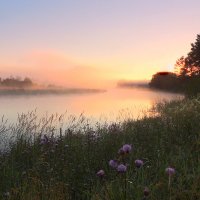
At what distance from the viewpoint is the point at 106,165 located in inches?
343

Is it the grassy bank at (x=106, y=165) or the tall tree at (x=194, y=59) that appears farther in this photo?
the tall tree at (x=194, y=59)

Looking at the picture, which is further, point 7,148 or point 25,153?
point 7,148

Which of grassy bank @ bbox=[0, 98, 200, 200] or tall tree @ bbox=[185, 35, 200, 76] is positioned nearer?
grassy bank @ bbox=[0, 98, 200, 200]

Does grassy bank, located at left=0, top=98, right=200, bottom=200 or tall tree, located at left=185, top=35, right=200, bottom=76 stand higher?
tall tree, located at left=185, top=35, right=200, bottom=76

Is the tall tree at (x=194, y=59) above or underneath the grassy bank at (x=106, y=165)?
above

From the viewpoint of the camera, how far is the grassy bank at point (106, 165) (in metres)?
6.54

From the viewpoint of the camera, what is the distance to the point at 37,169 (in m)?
8.28

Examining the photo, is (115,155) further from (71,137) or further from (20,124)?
(20,124)

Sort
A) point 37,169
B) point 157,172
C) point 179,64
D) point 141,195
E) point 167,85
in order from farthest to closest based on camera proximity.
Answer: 1. point 167,85
2. point 179,64
3. point 37,169
4. point 157,172
5. point 141,195

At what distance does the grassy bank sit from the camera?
654 centimetres

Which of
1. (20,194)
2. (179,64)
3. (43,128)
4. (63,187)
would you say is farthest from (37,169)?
(179,64)

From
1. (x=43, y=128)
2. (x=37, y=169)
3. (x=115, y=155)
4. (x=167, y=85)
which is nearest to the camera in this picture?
(x=37, y=169)

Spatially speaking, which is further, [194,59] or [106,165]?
[194,59]

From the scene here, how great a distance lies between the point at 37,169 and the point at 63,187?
47.1 inches
